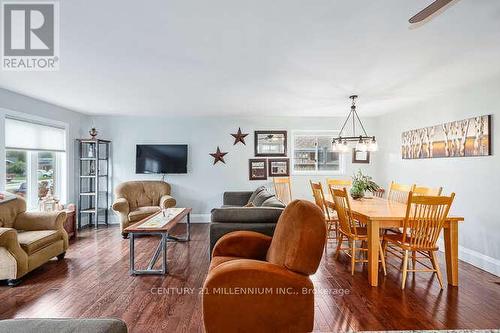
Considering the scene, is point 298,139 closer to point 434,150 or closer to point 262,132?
point 262,132

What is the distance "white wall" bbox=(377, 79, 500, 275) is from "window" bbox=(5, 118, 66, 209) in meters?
6.49

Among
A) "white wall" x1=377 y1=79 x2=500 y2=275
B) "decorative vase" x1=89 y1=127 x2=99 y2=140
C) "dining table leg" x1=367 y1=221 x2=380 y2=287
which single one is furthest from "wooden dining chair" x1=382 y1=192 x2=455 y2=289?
"decorative vase" x1=89 y1=127 x2=99 y2=140

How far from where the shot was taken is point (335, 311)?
94.1 inches

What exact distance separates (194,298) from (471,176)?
3858mm

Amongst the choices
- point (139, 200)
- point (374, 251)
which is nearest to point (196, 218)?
point (139, 200)

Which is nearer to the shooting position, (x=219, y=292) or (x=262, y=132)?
(x=219, y=292)

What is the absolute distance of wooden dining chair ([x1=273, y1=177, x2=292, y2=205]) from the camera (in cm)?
575

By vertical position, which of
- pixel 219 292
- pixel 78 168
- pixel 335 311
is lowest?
pixel 335 311

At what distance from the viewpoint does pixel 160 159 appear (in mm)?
5754

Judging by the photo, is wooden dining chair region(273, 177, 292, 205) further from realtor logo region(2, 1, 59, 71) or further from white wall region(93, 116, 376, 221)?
realtor logo region(2, 1, 59, 71)

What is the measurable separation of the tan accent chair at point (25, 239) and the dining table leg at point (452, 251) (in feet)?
15.1

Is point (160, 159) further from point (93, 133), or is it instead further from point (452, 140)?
point (452, 140)

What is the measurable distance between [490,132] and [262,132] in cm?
381

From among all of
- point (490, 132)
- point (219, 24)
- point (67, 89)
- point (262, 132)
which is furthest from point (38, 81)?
point (490, 132)
